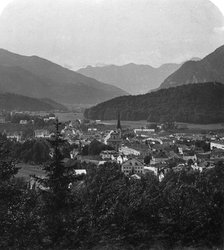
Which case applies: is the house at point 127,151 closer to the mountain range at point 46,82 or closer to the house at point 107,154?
the house at point 107,154

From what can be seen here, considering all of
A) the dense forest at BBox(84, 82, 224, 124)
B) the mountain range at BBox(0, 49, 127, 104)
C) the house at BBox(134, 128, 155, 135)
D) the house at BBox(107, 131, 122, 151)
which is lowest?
the house at BBox(107, 131, 122, 151)

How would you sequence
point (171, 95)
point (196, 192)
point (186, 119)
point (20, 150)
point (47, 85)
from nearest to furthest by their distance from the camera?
point (196, 192)
point (20, 150)
point (186, 119)
point (171, 95)
point (47, 85)

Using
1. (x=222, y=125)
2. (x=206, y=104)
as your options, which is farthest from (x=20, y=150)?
(x=206, y=104)

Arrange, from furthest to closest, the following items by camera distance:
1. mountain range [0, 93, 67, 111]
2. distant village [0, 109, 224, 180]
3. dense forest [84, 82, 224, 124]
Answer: mountain range [0, 93, 67, 111] → dense forest [84, 82, 224, 124] → distant village [0, 109, 224, 180]

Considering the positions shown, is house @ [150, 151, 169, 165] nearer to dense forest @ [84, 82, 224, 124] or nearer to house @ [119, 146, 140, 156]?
house @ [119, 146, 140, 156]

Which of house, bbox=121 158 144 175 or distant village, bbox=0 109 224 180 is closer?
house, bbox=121 158 144 175

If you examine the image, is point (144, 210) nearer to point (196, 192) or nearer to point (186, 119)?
point (196, 192)

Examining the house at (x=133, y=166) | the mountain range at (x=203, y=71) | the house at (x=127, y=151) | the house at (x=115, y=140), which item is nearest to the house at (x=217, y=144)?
the house at (x=127, y=151)

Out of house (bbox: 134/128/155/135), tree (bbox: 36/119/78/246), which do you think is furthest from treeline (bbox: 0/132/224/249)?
house (bbox: 134/128/155/135)
